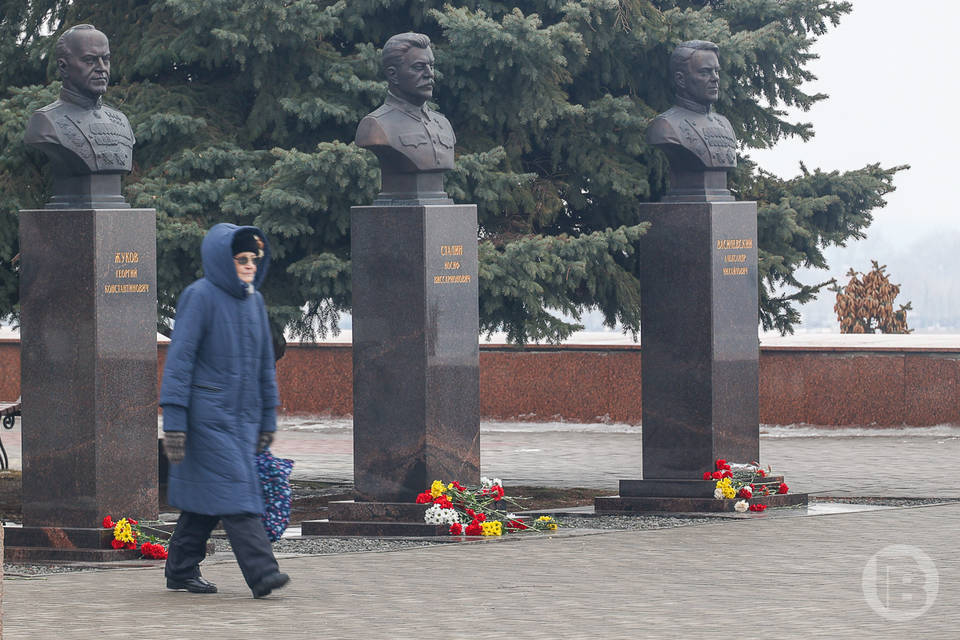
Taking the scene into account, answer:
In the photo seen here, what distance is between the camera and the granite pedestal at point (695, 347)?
14.4m

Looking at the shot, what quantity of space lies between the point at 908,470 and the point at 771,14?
167 inches

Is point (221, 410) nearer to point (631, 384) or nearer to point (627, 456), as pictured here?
point (627, 456)

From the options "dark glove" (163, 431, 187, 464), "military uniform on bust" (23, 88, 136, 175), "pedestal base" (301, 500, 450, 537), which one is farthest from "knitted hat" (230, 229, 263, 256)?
"pedestal base" (301, 500, 450, 537)

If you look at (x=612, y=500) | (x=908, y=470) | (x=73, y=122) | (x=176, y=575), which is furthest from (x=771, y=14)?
(x=176, y=575)

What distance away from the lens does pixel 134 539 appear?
1164 cm

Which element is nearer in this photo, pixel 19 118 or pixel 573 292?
pixel 19 118

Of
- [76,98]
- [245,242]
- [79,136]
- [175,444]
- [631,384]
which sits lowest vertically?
[175,444]

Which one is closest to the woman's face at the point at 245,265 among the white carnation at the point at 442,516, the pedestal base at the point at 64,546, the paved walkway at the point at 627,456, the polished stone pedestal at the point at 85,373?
the polished stone pedestal at the point at 85,373

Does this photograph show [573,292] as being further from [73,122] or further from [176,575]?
[176,575]

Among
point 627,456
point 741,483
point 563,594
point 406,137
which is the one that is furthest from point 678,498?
point 627,456

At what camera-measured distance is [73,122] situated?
12.0 metres

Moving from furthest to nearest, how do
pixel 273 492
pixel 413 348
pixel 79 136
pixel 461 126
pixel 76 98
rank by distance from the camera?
1. pixel 461 126
2. pixel 413 348
3. pixel 76 98
4. pixel 79 136
5. pixel 273 492

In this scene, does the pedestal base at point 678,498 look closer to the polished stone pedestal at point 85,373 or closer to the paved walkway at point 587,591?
the paved walkway at point 587,591

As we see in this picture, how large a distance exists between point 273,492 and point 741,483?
5368 mm
